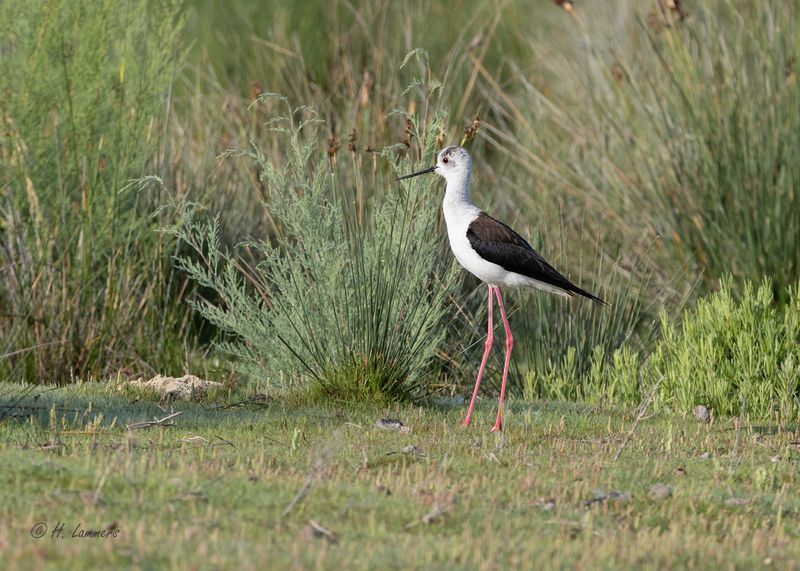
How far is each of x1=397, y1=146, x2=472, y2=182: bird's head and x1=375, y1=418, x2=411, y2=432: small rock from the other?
6.41 feet

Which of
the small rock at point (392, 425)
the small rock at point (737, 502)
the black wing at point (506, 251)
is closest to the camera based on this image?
the small rock at point (737, 502)

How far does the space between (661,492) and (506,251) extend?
2.62 meters

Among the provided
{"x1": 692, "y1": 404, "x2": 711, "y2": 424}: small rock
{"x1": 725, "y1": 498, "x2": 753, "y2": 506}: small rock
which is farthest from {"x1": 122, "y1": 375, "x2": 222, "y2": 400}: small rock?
{"x1": 725, "y1": 498, "x2": 753, "y2": 506}: small rock

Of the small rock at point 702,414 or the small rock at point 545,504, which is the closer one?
the small rock at point 545,504

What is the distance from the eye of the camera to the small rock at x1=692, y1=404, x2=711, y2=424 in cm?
834

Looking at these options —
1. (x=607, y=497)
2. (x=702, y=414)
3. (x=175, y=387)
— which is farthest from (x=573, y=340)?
(x=607, y=497)

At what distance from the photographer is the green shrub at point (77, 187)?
9453 millimetres

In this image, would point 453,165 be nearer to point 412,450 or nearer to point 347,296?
point 347,296

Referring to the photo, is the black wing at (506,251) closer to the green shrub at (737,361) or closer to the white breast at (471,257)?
the white breast at (471,257)

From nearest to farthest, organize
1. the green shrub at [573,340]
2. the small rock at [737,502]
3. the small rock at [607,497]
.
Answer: the small rock at [607,497] < the small rock at [737,502] < the green shrub at [573,340]

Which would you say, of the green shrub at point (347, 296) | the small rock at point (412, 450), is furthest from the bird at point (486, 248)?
the small rock at point (412, 450)

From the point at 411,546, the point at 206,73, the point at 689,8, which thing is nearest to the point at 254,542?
the point at 411,546

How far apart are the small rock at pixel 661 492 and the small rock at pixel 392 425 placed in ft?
5.84

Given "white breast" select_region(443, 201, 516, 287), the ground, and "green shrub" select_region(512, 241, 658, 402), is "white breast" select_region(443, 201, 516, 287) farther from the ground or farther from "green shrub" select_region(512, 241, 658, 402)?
"green shrub" select_region(512, 241, 658, 402)
